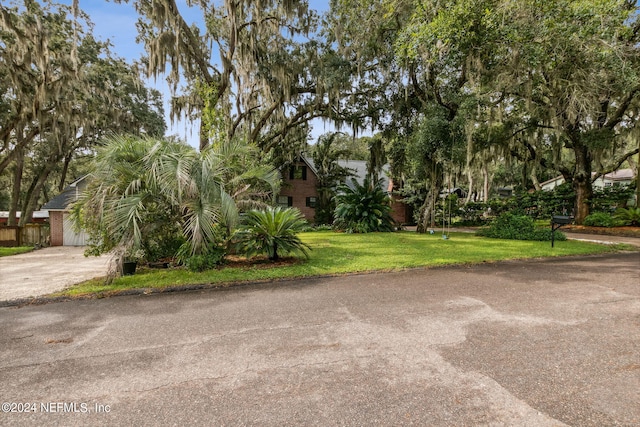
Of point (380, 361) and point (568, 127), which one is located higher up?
point (568, 127)

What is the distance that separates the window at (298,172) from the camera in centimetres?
2330

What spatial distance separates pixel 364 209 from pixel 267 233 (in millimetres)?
9001

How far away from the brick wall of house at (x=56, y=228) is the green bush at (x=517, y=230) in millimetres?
20550

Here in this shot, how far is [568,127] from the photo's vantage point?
1572 cm

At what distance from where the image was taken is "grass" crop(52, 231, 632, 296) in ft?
19.1

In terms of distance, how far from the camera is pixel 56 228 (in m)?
15.7

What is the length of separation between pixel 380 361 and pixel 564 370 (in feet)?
5.02

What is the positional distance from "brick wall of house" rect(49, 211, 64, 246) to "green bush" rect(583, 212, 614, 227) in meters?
27.1

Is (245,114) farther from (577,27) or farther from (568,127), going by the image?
Result: (568,127)

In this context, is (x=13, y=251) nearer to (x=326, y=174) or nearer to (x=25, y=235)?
(x=25, y=235)

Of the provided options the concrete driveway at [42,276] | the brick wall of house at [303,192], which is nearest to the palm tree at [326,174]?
the brick wall of house at [303,192]

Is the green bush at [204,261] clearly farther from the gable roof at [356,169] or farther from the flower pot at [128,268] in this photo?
the gable roof at [356,169]

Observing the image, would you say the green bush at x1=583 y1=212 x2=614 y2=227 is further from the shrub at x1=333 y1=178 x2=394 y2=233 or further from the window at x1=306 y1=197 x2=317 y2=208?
the window at x1=306 y1=197 x2=317 y2=208

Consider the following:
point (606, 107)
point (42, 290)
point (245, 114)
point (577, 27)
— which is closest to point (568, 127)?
point (606, 107)
